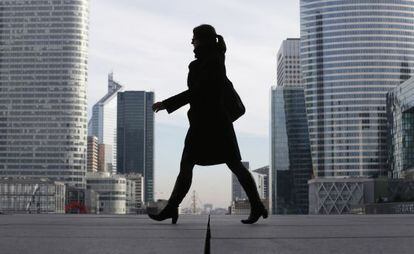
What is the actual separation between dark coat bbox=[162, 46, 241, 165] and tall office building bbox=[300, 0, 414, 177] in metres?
184

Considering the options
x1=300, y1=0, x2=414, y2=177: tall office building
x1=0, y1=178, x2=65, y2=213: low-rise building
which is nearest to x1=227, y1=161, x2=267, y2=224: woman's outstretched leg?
x1=0, y1=178, x2=65, y2=213: low-rise building

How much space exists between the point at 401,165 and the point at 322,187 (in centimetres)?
2031

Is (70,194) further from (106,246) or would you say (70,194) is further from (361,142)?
(106,246)

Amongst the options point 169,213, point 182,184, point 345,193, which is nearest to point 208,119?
point 182,184

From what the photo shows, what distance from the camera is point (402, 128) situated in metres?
152

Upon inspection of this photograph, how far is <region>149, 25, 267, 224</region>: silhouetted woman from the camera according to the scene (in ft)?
28.1

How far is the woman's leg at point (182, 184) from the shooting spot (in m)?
8.74

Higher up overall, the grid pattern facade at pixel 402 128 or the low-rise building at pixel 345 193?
the grid pattern facade at pixel 402 128

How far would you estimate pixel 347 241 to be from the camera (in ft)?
16.0

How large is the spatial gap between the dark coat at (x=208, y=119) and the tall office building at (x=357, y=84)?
7241 inches

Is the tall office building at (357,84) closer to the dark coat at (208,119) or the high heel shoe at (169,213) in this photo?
the high heel shoe at (169,213)

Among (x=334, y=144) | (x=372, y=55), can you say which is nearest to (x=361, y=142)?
(x=334, y=144)

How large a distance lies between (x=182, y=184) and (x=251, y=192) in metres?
0.87

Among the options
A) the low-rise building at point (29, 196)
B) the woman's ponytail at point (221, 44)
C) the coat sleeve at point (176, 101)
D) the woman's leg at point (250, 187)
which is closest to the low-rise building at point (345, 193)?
the low-rise building at point (29, 196)
